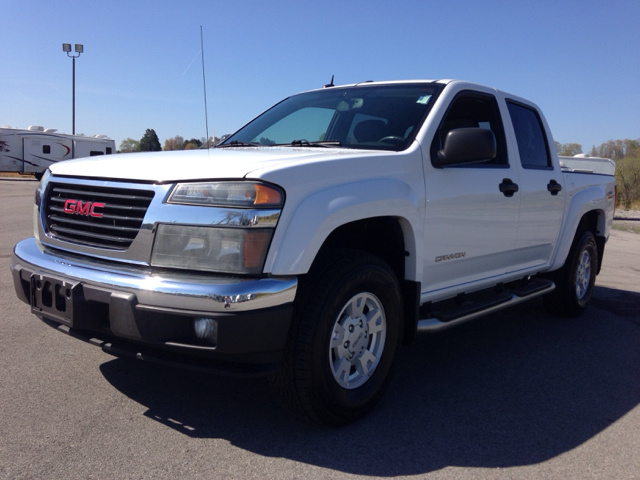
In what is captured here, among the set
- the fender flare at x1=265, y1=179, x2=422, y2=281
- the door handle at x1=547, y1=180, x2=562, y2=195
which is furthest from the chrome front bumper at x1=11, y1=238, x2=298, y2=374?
the door handle at x1=547, y1=180, x2=562, y2=195

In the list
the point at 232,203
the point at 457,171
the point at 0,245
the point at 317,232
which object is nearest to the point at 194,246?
the point at 232,203

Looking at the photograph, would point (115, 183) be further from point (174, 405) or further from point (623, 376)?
point (623, 376)

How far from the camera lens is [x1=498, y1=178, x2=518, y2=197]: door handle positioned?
4039 mm

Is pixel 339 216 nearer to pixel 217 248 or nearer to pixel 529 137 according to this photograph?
pixel 217 248

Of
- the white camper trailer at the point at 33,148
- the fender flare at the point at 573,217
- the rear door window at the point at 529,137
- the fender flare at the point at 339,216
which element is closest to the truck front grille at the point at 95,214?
the fender flare at the point at 339,216

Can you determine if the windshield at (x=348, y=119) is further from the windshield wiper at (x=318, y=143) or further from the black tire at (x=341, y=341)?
the black tire at (x=341, y=341)

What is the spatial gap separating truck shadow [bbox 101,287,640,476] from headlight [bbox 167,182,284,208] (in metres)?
1.19

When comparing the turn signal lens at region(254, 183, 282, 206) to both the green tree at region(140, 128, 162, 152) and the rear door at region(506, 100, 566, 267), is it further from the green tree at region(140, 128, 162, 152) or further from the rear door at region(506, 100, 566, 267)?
the rear door at region(506, 100, 566, 267)

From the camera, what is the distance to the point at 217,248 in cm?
249

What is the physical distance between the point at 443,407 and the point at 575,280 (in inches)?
114

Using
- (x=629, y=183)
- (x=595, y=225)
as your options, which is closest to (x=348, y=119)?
(x=595, y=225)

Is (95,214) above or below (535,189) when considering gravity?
below

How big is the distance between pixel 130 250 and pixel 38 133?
34.0m

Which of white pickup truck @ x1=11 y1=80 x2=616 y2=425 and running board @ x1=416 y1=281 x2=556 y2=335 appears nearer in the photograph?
white pickup truck @ x1=11 y1=80 x2=616 y2=425
